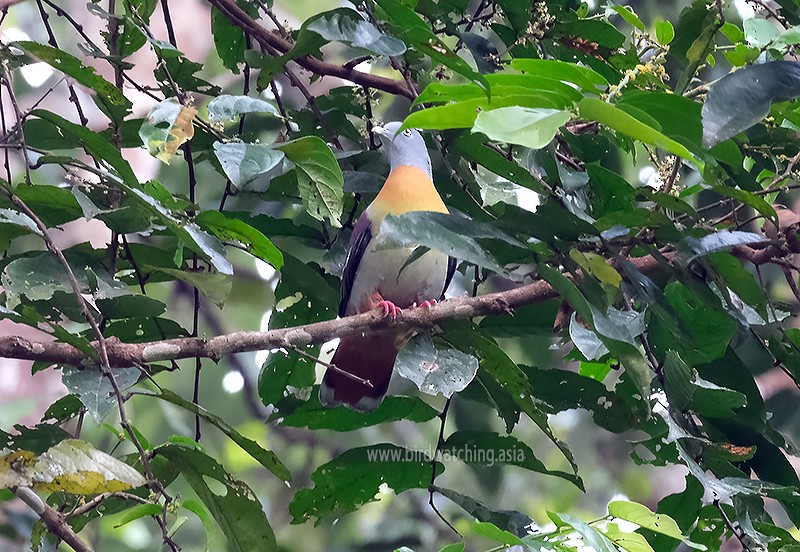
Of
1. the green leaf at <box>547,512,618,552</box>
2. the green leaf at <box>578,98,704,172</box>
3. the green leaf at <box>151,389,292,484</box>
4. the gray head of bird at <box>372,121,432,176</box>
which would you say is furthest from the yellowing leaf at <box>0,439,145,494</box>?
the gray head of bird at <box>372,121,432,176</box>

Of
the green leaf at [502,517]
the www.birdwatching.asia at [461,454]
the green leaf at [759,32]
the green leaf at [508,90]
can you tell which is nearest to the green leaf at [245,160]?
the green leaf at [508,90]

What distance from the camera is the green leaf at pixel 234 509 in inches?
62.5

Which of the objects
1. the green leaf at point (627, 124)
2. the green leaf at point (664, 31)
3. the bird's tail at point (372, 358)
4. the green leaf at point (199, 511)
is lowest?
the bird's tail at point (372, 358)

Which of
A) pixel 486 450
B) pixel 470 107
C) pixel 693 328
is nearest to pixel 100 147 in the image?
pixel 470 107

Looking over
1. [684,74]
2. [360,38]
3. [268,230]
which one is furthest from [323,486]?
[684,74]

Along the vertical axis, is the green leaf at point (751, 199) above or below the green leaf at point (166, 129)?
below

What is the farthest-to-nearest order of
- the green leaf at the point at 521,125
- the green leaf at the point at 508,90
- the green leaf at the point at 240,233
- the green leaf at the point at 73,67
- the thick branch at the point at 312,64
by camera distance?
the thick branch at the point at 312,64
the green leaf at the point at 73,67
the green leaf at the point at 240,233
the green leaf at the point at 508,90
the green leaf at the point at 521,125

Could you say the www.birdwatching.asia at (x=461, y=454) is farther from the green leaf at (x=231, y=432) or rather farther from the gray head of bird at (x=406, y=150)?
the gray head of bird at (x=406, y=150)

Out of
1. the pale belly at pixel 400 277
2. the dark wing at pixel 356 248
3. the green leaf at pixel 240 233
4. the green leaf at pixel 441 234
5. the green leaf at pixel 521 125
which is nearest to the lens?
the green leaf at pixel 521 125

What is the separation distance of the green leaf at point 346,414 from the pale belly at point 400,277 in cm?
55

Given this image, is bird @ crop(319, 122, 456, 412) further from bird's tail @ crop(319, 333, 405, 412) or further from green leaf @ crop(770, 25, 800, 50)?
green leaf @ crop(770, 25, 800, 50)

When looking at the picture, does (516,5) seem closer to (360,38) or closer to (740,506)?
(360,38)

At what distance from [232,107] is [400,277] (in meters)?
1.08

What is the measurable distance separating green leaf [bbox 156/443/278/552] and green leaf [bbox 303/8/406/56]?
31.9 inches
